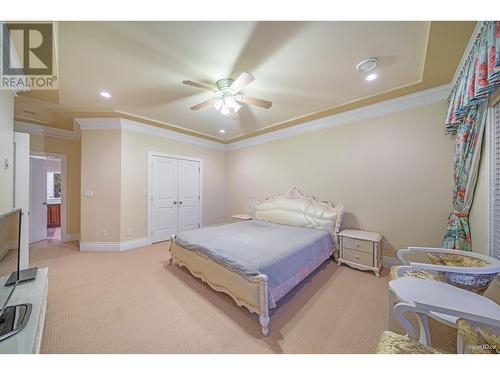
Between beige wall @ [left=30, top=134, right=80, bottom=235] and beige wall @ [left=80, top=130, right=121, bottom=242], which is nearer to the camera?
beige wall @ [left=80, top=130, right=121, bottom=242]

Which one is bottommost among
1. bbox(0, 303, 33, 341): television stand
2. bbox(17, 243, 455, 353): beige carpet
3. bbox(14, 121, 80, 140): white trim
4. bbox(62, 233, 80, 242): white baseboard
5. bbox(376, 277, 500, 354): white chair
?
bbox(17, 243, 455, 353): beige carpet

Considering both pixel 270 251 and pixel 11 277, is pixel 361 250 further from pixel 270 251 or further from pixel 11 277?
pixel 11 277

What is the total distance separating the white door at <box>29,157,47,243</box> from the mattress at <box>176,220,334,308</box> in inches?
162

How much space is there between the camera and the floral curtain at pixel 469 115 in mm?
1326

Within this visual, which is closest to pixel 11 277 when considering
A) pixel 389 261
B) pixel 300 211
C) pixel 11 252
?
pixel 11 252

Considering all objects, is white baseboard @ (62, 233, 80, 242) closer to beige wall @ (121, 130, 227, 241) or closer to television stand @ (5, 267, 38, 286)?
beige wall @ (121, 130, 227, 241)

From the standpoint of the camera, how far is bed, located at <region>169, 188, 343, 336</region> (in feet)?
5.46

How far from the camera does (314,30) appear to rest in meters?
1.51

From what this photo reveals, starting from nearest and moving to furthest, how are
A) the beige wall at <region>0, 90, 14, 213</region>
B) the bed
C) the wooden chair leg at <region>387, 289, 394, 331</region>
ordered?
the wooden chair leg at <region>387, 289, 394, 331</region> < the bed < the beige wall at <region>0, 90, 14, 213</region>

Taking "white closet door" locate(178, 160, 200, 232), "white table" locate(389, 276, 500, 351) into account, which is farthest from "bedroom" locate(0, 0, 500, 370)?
"white closet door" locate(178, 160, 200, 232)

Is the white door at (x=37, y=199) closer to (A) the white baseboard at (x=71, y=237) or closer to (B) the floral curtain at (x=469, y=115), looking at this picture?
(A) the white baseboard at (x=71, y=237)

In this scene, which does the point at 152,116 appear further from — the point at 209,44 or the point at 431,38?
the point at 431,38

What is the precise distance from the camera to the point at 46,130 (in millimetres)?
3936

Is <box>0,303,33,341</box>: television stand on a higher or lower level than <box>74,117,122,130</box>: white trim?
lower
